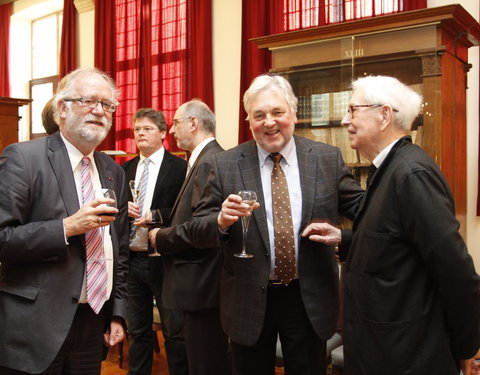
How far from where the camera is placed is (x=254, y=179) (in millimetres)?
2129

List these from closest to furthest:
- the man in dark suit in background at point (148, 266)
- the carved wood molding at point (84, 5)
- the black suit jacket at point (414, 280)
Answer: the black suit jacket at point (414, 280), the man in dark suit in background at point (148, 266), the carved wood molding at point (84, 5)

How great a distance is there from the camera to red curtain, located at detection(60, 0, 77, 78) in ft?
24.1

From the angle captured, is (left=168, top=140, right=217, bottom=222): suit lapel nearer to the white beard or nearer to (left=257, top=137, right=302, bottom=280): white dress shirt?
(left=257, top=137, right=302, bottom=280): white dress shirt

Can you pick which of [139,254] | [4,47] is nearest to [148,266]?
[139,254]

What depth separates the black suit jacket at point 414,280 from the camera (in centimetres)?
160

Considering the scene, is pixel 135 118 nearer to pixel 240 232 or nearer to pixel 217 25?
pixel 240 232

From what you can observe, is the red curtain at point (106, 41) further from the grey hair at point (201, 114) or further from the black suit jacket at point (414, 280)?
the black suit jacket at point (414, 280)

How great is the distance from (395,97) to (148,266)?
82.8 inches

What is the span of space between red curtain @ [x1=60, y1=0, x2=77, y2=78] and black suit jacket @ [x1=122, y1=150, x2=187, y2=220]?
14.9 ft

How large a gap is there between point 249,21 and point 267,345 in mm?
3987

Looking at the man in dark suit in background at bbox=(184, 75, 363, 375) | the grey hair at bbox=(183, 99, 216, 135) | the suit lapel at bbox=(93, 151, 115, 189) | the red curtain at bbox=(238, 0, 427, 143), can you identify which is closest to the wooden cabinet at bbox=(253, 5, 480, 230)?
the red curtain at bbox=(238, 0, 427, 143)

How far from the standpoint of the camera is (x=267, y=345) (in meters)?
2.11

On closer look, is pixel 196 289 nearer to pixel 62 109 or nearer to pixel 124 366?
pixel 62 109

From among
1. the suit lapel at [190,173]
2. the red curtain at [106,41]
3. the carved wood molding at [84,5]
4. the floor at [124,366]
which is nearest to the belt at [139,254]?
the suit lapel at [190,173]
